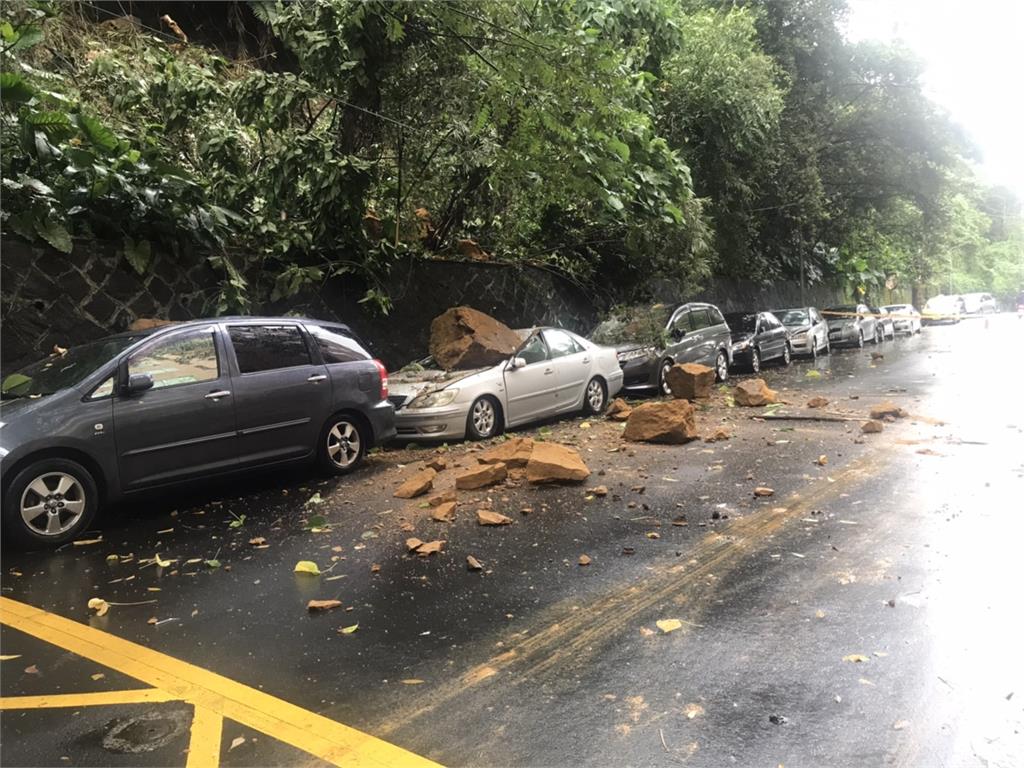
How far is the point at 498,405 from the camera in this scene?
33.1 ft

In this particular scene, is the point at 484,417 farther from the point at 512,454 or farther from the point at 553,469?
the point at 553,469

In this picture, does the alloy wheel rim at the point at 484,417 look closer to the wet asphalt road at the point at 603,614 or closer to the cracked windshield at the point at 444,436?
the cracked windshield at the point at 444,436

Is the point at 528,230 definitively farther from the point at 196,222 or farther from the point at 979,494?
the point at 979,494

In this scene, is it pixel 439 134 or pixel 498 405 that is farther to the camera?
pixel 439 134

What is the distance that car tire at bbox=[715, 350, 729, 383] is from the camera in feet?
51.8

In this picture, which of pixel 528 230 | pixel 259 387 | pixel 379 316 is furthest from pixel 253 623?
pixel 528 230

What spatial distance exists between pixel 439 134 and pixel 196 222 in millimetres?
3601

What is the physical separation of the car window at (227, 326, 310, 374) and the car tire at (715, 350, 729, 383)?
398 inches

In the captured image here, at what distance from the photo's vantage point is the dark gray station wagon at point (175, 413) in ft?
19.1

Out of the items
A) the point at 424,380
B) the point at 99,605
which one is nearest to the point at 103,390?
the point at 99,605

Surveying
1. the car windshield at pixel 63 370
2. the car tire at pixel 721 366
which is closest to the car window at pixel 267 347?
the car windshield at pixel 63 370

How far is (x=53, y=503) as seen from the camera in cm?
586

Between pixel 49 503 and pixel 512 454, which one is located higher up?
pixel 49 503

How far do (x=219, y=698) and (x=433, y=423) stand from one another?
600 centimetres
